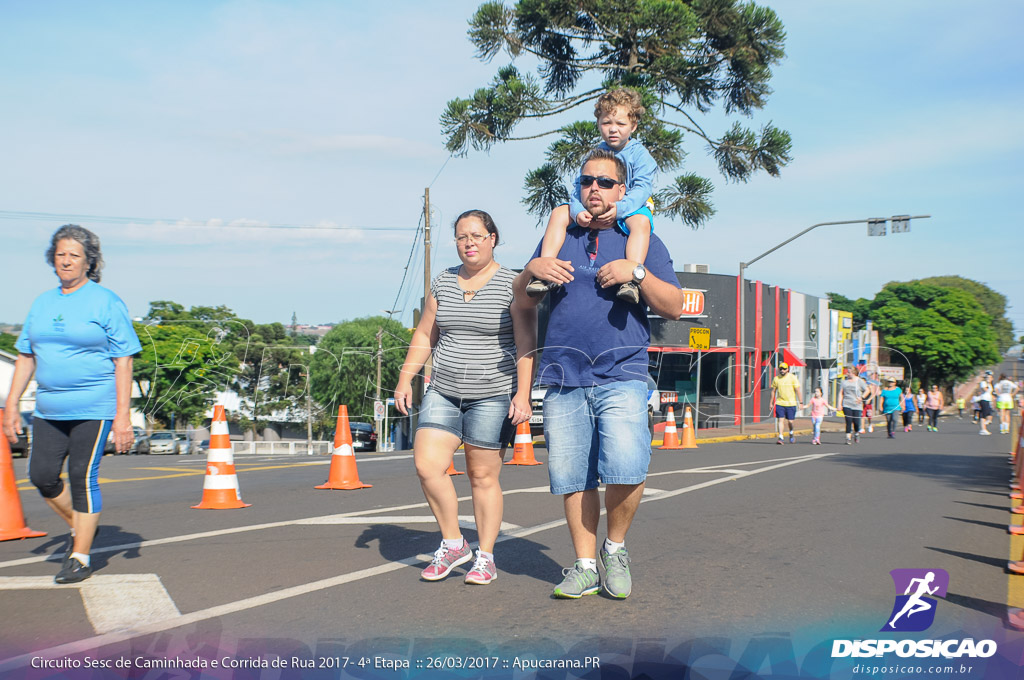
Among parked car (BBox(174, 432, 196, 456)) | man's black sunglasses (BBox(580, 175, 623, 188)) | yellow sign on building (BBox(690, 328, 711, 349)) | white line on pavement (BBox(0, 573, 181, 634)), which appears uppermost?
yellow sign on building (BBox(690, 328, 711, 349))

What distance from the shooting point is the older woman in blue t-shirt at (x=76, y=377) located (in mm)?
4762

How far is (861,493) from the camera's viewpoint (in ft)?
29.2

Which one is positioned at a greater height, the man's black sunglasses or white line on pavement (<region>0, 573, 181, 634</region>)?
the man's black sunglasses

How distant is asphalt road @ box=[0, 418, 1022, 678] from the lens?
3.33 meters

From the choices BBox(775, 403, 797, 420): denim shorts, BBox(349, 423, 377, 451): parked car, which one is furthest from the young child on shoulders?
BBox(349, 423, 377, 451): parked car

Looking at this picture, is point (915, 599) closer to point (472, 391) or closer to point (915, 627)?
point (915, 627)

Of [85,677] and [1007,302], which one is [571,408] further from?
[1007,302]

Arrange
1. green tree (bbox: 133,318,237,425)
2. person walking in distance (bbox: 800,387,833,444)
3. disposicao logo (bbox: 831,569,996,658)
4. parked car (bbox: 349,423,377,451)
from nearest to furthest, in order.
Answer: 1. disposicao logo (bbox: 831,569,996,658)
2. person walking in distance (bbox: 800,387,833,444)
3. green tree (bbox: 133,318,237,425)
4. parked car (bbox: 349,423,377,451)

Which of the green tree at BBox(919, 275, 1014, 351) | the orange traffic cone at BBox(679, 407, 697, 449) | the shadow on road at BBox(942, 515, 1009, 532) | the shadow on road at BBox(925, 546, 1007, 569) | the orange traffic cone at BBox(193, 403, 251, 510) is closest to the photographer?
the shadow on road at BBox(925, 546, 1007, 569)

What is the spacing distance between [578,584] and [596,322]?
1.22 m

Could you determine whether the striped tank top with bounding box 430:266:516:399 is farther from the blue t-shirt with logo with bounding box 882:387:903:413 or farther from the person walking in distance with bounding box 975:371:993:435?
the person walking in distance with bounding box 975:371:993:435

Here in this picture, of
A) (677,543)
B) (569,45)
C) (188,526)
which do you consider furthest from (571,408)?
(569,45)

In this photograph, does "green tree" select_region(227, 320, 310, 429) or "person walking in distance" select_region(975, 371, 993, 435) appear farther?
"green tree" select_region(227, 320, 310, 429)

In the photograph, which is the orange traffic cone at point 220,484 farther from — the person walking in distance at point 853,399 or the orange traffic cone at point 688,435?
the person walking in distance at point 853,399
